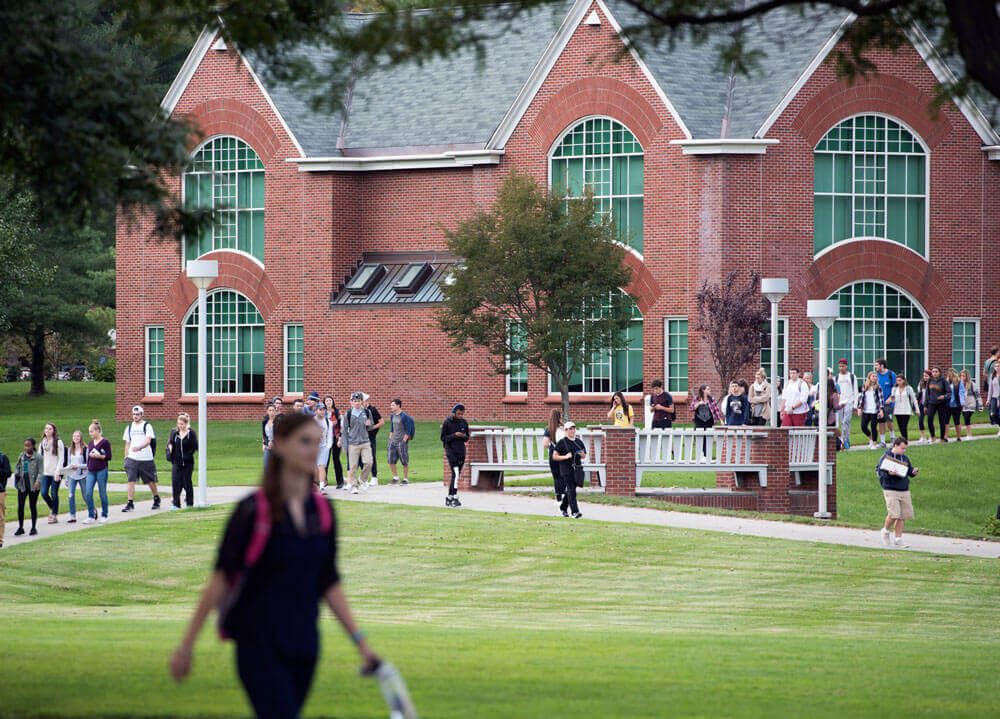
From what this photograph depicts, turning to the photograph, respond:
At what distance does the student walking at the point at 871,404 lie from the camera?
29.4 metres

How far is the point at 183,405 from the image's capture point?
44.8 meters

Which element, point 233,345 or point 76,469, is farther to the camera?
point 233,345

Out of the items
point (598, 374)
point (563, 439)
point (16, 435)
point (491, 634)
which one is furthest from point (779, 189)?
point (491, 634)

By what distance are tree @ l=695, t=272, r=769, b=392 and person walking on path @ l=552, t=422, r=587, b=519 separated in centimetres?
1555

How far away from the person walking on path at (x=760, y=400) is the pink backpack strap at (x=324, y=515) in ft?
73.3

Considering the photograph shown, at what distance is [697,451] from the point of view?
78.9 ft

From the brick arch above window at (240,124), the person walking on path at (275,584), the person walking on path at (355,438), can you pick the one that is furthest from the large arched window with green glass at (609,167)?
the person walking on path at (275,584)

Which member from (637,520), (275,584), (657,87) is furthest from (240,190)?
(275,584)

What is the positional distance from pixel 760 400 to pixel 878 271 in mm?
13021

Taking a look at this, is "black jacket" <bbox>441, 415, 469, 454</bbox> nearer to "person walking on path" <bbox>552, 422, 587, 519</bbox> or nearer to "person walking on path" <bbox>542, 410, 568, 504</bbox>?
"person walking on path" <bbox>542, 410, 568, 504</bbox>

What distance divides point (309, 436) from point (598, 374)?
34.3 meters

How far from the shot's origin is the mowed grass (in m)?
8.76

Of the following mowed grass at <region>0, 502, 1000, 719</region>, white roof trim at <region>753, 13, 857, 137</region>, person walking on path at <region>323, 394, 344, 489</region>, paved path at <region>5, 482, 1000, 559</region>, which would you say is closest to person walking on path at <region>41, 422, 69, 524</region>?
paved path at <region>5, 482, 1000, 559</region>

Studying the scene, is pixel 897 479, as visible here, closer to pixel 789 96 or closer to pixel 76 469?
pixel 76 469
